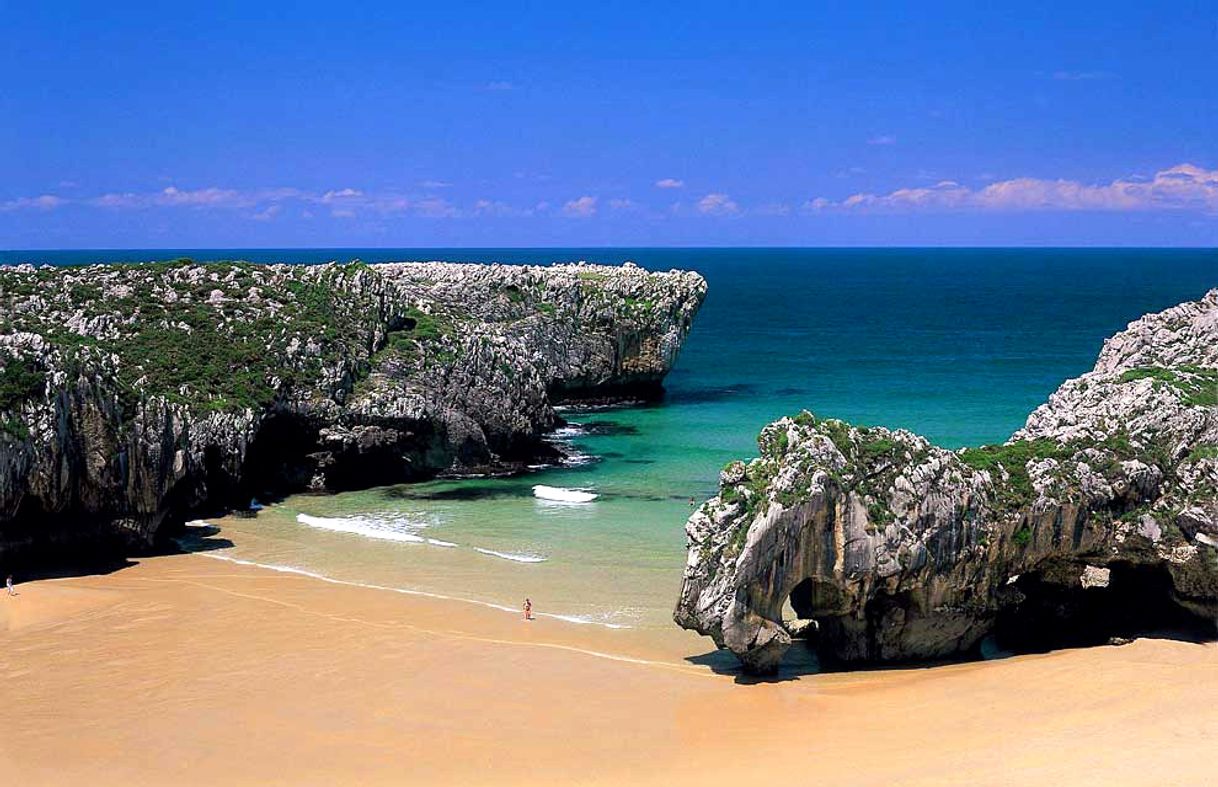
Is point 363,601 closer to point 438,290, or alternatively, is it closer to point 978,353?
point 438,290

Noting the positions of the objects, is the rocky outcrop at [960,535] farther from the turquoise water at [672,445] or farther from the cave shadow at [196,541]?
the cave shadow at [196,541]

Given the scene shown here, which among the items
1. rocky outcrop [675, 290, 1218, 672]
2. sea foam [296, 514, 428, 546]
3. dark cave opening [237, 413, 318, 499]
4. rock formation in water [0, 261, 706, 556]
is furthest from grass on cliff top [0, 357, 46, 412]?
rocky outcrop [675, 290, 1218, 672]

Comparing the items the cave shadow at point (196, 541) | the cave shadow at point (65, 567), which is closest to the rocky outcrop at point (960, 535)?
the cave shadow at point (65, 567)

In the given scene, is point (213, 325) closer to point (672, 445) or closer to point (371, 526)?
point (371, 526)

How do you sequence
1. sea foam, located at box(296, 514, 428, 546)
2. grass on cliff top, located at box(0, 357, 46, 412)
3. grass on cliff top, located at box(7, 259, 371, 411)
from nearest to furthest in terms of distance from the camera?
1. grass on cliff top, located at box(0, 357, 46, 412)
2. sea foam, located at box(296, 514, 428, 546)
3. grass on cliff top, located at box(7, 259, 371, 411)

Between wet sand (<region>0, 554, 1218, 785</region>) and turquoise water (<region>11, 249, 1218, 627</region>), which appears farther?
turquoise water (<region>11, 249, 1218, 627</region>)

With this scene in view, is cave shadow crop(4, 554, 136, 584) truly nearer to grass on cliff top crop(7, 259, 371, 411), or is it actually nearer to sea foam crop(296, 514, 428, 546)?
grass on cliff top crop(7, 259, 371, 411)

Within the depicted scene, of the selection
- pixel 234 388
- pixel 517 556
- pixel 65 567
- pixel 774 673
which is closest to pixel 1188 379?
pixel 774 673
